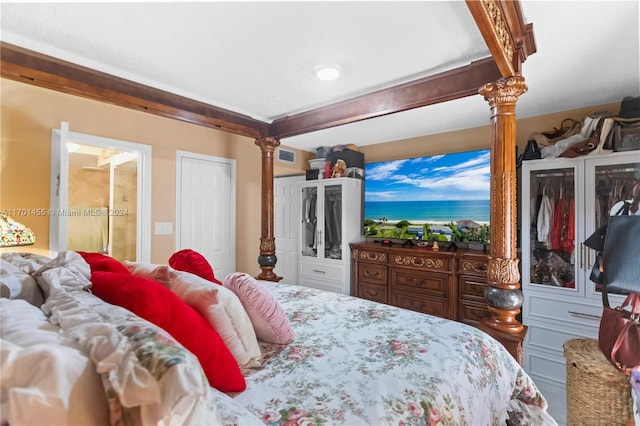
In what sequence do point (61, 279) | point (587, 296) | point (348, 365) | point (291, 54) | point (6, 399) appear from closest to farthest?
point (6, 399)
point (61, 279)
point (348, 365)
point (291, 54)
point (587, 296)

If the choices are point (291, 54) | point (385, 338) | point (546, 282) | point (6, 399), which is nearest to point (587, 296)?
point (546, 282)

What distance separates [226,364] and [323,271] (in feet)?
10.3

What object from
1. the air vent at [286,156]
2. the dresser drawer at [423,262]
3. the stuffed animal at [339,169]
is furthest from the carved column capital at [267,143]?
→ the dresser drawer at [423,262]

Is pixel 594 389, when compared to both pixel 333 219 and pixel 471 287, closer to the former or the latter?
pixel 471 287

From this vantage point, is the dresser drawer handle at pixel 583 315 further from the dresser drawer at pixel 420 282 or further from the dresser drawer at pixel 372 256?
the dresser drawer at pixel 372 256

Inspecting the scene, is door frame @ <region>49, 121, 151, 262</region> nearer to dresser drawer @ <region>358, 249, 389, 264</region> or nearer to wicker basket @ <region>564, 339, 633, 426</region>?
dresser drawer @ <region>358, 249, 389, 264</region>

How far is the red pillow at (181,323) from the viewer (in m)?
0.84

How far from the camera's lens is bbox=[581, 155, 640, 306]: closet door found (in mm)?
2305

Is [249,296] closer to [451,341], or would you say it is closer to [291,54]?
A: [451,341]

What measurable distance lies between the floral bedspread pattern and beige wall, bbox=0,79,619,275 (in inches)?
78.8

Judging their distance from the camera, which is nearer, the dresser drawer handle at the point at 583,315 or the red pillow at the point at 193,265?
the red pillow at the point at 193,265

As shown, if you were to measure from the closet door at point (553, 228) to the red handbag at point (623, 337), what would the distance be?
90 centimetres

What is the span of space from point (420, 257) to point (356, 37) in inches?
93.0

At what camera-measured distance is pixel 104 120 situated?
8.29 ft
